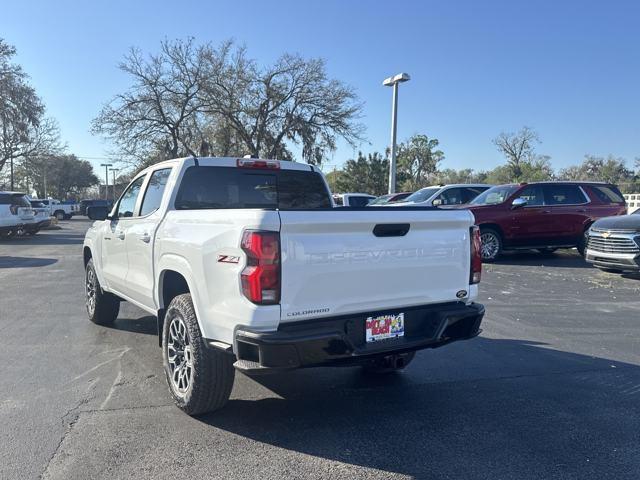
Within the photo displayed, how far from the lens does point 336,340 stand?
10.8ft

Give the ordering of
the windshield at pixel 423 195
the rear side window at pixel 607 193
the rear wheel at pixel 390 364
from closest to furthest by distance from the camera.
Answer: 1. the rear wheel at pixel 390 364
2. the rear side window at pixel 607 193
3. the windshield at pixel 423 195

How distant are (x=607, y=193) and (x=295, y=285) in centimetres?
1253

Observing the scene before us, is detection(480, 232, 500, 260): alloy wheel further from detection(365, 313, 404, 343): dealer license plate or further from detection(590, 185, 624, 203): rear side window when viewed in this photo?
detection(365, 313, 404, 343): dealer license plate

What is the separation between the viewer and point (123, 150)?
32.1 meters

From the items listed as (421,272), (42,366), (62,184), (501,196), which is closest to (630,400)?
(421,272)

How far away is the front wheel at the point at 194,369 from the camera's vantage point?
11.8ft

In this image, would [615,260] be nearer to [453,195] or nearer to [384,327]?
[453,195]

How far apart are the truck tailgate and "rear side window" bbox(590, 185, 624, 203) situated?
10.9 m

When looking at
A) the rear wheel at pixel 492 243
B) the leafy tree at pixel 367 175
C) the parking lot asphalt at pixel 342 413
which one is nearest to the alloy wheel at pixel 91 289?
the parking lot asphalt at pixel 342 413

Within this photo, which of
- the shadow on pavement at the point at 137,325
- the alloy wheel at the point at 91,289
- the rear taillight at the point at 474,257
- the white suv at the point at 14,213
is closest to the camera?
the rear taillight at the point at 474,257

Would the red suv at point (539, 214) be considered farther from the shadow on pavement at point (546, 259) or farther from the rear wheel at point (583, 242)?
the shadow on pavement at point (546, 259)

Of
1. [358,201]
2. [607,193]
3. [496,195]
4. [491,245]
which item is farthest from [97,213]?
[358,201]

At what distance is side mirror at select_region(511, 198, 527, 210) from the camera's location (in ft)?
40.5

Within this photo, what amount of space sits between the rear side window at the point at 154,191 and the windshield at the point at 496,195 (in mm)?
9585
